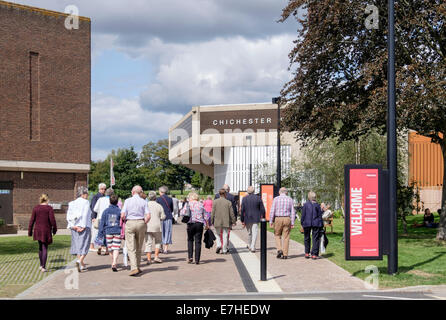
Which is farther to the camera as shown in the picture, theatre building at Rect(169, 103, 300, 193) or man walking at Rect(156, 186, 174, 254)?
theatre building at Rect(169, 103, 300, 193)

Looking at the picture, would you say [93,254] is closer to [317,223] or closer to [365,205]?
[317,223]

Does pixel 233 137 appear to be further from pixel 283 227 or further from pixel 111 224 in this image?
pixel 111 224

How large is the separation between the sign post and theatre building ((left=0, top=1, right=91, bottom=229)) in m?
26.6

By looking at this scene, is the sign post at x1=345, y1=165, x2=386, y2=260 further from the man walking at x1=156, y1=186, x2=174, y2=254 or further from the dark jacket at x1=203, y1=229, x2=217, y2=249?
the man walking at x1=156, y1=186, x2=174, y2=254

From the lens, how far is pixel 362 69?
63.8ft

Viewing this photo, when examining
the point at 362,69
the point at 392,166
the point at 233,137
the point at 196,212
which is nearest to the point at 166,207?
the point at 196,212

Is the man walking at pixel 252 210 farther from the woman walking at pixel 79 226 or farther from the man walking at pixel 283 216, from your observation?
the woman walking at pixel 79 226

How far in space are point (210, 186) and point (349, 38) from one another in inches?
3666

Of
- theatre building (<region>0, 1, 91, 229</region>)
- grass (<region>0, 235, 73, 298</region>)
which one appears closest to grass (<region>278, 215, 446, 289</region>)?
grass (<region>0, 235, 73, 298</region>)

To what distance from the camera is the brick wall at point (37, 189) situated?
34750 millimetres

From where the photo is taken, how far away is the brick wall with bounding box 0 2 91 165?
34531 millimetres

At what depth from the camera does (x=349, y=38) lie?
2050 cm

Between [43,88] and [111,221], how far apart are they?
24902mm

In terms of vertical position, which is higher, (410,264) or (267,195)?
(267,195)
